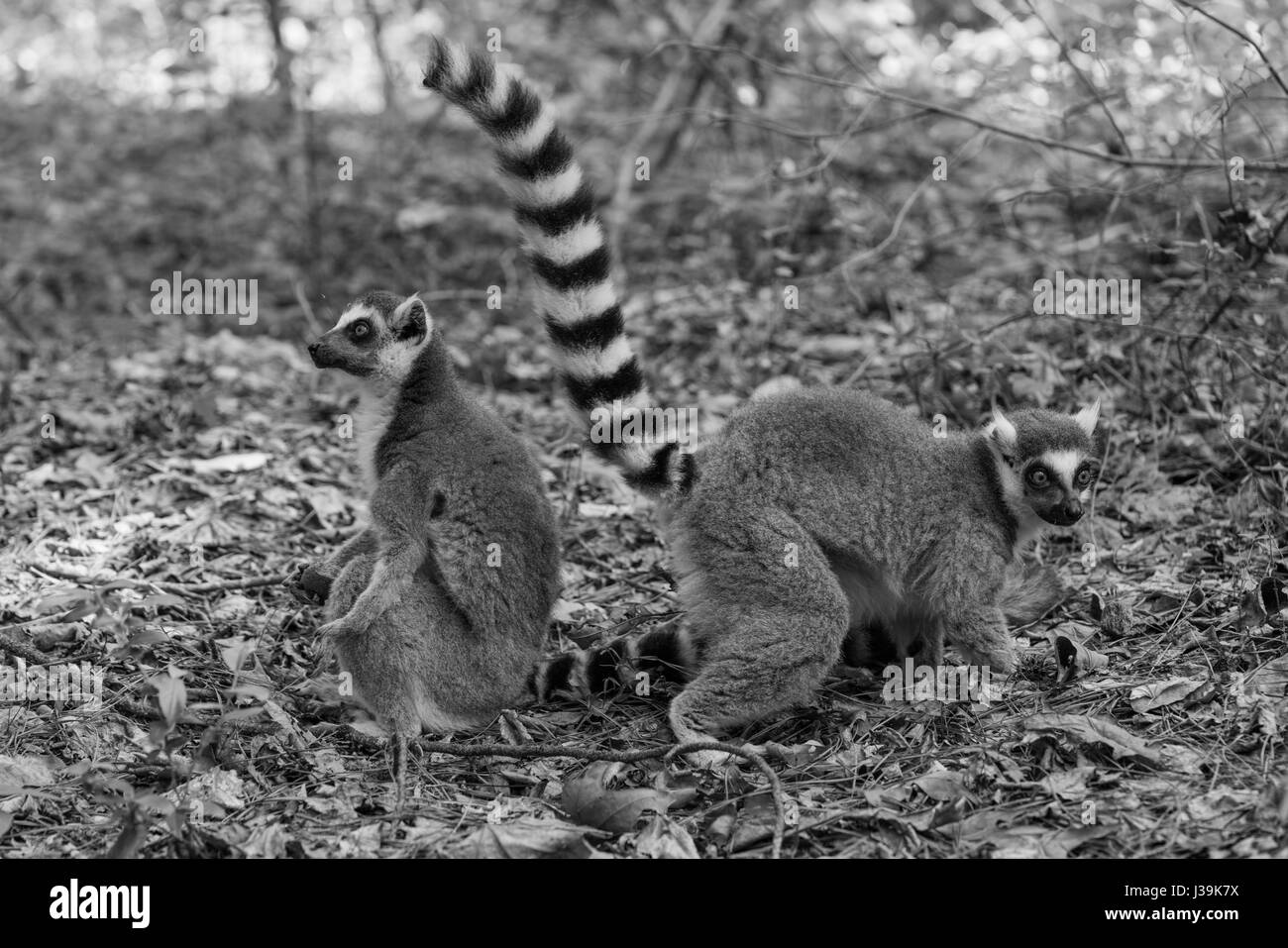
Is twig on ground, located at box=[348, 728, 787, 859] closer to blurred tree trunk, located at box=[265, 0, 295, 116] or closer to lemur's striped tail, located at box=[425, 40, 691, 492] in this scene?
lemur's striped tail, located at box=[425, 40, 691, 492]

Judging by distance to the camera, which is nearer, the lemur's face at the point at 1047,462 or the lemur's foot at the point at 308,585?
the lemur's face at the point at 1047,462

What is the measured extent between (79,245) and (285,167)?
7.44 ft

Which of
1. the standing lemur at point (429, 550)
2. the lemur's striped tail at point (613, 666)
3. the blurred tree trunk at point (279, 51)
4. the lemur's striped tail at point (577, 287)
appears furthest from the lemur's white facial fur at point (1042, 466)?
the blurred tree trunk at point (279, 51)

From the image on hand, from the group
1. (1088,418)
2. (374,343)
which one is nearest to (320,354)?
(374,343)

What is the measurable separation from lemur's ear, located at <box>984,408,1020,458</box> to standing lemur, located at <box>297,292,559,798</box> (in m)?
1.88

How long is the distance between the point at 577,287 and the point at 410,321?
751 millimetres

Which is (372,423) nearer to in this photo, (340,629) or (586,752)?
(340,629)

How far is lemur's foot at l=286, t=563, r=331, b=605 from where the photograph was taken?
521cm

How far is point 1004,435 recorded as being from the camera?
514 cm

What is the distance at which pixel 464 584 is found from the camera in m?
4.90

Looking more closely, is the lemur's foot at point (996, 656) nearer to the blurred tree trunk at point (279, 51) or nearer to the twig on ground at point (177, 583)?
the twig on ground at point (177, 583)

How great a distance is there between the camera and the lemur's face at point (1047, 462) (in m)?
5.01
